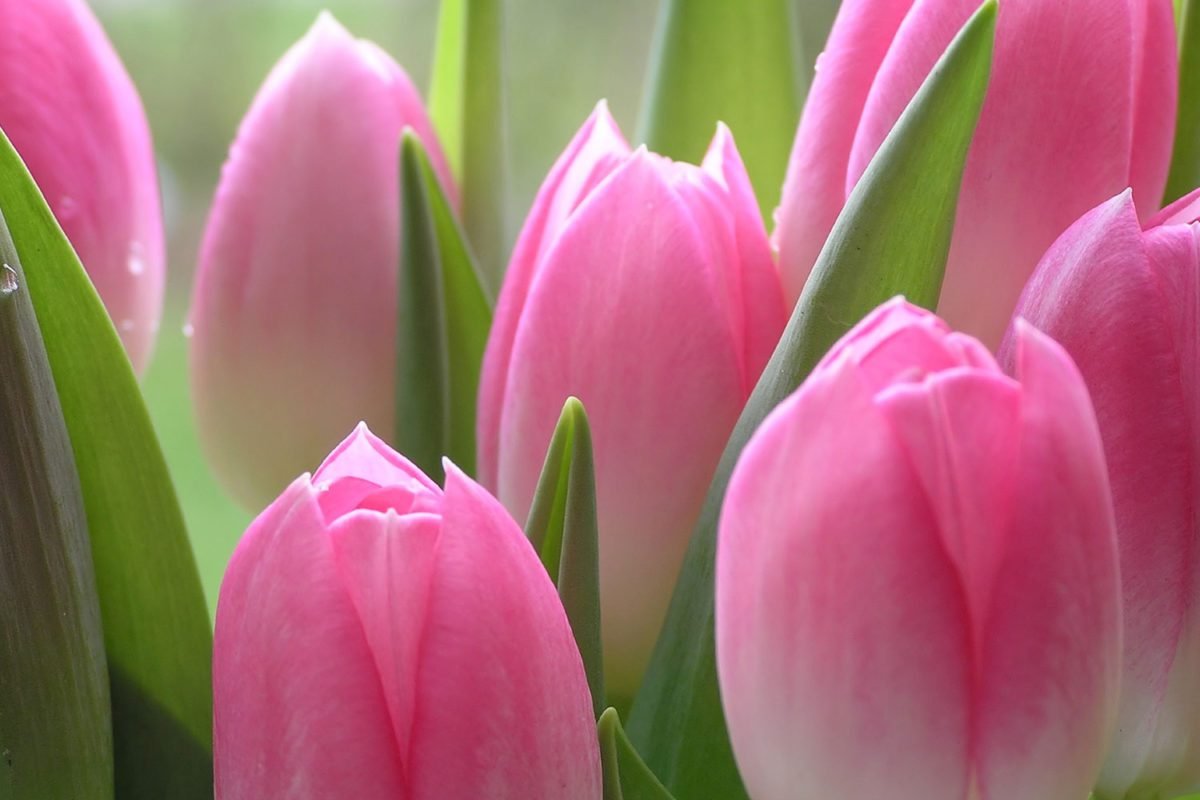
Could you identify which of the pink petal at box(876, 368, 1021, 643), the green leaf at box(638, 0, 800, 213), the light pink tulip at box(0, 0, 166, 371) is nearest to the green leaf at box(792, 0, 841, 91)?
the green leaf at box(638, 0, 800, 213)

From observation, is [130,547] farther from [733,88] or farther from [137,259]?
[733,88]

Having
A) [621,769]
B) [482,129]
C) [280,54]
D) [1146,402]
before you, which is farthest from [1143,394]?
[280,54]

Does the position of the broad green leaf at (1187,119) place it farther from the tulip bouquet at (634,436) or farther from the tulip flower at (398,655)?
the tulip flower at (398,655)

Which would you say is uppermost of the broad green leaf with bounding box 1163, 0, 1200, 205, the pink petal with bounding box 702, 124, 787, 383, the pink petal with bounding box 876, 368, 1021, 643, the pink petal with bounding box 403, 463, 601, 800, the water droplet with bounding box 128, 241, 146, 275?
the broad green leaf with bounding box 1163, 0, 1200, 205

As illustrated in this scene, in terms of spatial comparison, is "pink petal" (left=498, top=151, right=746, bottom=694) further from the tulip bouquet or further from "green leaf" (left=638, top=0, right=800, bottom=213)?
"green leaf" (left=638, top=0, right=800, bottom=213)

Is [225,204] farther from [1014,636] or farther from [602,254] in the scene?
[1014,636]

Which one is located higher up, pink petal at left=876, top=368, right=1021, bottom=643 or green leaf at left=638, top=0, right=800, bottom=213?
green leaf at left=638, top=0, right=800, bottom=213

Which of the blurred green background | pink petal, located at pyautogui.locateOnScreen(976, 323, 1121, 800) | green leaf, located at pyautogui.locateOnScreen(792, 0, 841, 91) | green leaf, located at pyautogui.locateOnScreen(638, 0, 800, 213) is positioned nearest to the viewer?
pink petal, located at pyautogui.locateOnScreen(976, 323, 1121, 800)
